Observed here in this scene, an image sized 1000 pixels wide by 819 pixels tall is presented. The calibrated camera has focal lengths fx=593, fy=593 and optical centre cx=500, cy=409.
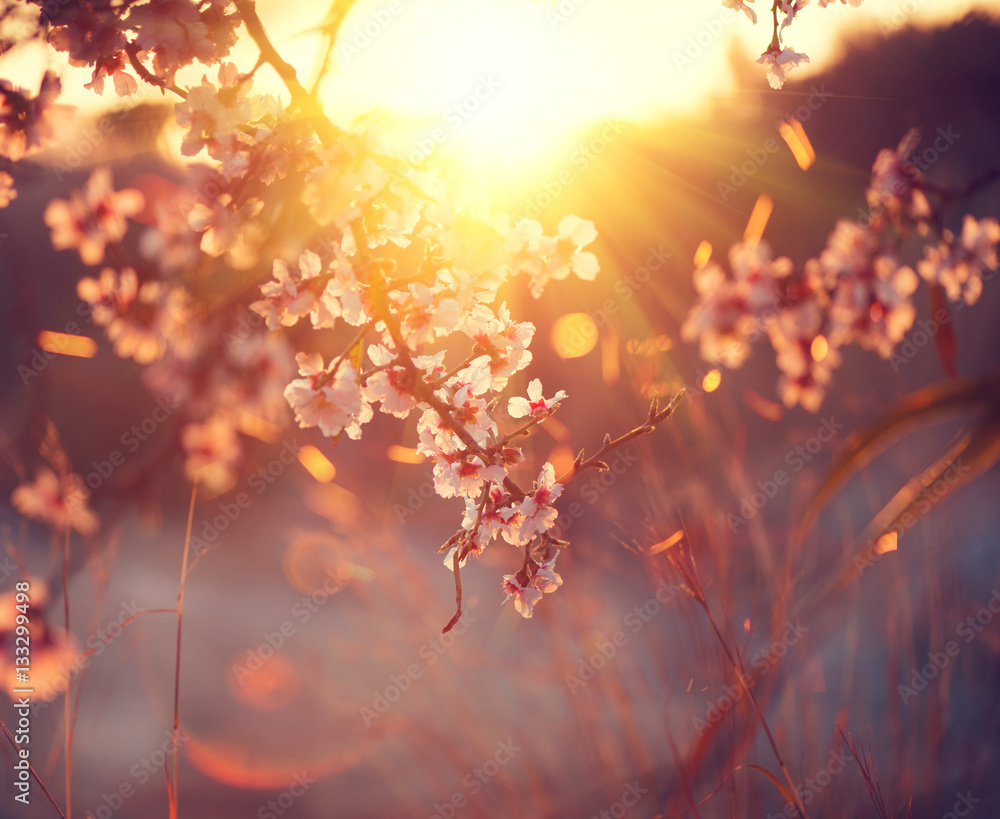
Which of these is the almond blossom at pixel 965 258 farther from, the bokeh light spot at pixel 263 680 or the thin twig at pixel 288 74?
the bokeh light spot at pixel 263 680

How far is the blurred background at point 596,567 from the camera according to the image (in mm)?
1201

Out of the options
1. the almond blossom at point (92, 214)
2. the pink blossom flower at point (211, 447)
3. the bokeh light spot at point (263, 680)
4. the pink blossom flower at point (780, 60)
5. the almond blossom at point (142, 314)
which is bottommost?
the bokeh light spot at point (263, 680)

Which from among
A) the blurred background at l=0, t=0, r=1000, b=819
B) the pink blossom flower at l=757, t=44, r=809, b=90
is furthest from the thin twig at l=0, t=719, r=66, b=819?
the pink blossom flower at l=757, t=44, r=809, b=90

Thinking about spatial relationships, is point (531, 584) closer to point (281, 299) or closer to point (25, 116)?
point (281, 299)

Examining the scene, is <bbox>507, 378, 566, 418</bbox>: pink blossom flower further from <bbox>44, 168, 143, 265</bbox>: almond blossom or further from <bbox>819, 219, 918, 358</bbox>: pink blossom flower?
<bbox>44, 168, 143, 265</bbox>: almond blossom

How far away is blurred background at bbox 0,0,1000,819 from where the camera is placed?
1201mm

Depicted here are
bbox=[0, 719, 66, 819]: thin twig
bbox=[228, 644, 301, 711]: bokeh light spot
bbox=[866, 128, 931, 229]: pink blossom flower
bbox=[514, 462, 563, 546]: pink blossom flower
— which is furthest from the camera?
bbox=[228, 644, 301, 711]: bokeh light spot

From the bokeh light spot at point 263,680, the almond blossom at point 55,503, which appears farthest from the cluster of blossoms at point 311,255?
the bokeh light spot at point 263,680

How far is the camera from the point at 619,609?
3.10m

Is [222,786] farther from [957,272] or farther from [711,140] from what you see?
[711,140]

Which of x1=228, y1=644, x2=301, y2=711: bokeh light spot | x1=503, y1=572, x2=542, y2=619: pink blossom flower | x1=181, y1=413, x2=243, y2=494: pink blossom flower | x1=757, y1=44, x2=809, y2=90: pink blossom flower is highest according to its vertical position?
x1=757, y1=44, x2=809, y2=90: pink blossom flower

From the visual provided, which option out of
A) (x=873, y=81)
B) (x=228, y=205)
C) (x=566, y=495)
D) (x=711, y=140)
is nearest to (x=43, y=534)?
(x=566, y=495)

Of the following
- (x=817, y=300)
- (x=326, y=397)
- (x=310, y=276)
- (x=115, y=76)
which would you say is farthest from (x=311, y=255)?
(x=817, y=300)

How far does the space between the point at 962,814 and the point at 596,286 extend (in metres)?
3.81
